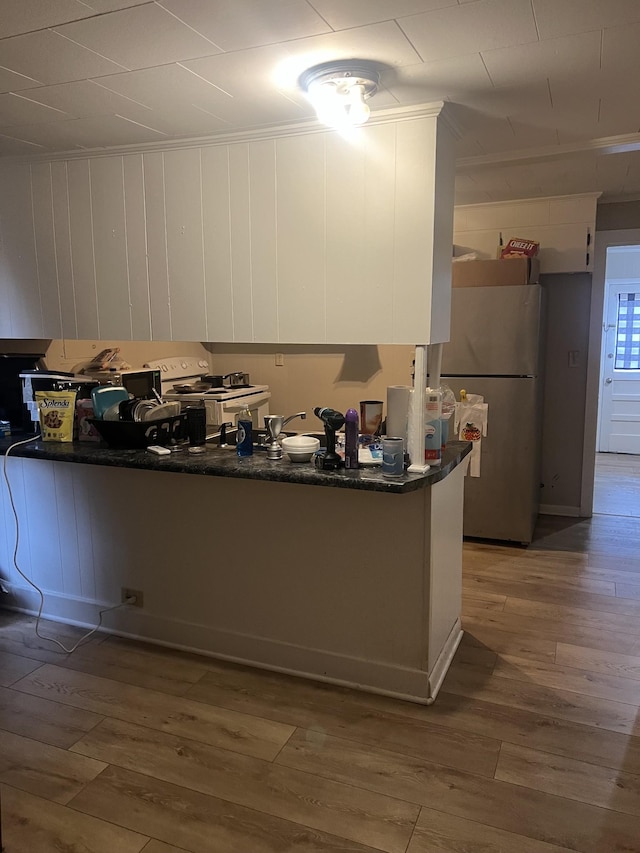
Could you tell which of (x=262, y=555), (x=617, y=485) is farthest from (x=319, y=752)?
(x=617, y=485)

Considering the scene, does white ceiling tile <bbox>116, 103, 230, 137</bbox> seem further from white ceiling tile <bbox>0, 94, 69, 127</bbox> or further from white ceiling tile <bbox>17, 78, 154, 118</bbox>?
white ceiling tile <bbox>0, 94, 69, 127</bbox>

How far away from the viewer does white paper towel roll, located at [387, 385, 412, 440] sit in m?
2.43

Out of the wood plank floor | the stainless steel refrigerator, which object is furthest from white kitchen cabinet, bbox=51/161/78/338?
the stainless steel refrigerator

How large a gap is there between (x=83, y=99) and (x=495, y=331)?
8.93 ft

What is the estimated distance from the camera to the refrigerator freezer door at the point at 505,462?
13.1 feet

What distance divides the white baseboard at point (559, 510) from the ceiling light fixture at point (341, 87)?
3.46m

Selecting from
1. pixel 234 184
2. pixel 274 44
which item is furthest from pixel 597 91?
pixel 234 184

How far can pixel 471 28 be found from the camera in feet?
5.37

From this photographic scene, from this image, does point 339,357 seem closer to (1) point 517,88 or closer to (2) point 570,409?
(2) point 570,409

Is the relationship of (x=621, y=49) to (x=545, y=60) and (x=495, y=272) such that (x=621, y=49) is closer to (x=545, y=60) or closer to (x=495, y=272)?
(x=545, y=60)

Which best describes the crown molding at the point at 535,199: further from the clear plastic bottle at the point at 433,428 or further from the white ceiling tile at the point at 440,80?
the clear plastic bottle at the point at 433,428

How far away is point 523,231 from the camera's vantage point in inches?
173

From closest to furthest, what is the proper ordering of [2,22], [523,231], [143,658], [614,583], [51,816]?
[2,22] → [51,816] → [143,658] → [614,583] → [523,231]

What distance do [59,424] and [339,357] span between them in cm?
249
